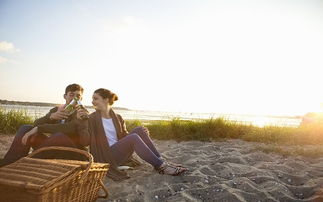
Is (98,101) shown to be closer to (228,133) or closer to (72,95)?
(72,95)

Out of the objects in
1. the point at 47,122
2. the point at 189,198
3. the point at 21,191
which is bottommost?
the point at 189,198

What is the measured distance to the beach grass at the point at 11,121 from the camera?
8.43m

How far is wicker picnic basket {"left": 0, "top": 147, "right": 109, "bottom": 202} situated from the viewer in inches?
97.7

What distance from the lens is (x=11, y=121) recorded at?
872 cm

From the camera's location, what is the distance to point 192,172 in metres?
4.65

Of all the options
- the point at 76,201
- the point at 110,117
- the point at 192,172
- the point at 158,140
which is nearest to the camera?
the point at 76,201

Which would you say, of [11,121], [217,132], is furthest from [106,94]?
[11,121]

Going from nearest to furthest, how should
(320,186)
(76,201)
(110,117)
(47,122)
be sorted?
(76,201), (320,186), (47,122), (110,117)

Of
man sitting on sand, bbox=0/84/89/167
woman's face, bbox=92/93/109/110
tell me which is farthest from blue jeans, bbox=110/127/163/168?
woman's face, bbox=92/93/109/110

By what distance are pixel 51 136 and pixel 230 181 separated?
2669mm

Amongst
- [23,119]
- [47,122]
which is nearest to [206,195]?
[47,122]

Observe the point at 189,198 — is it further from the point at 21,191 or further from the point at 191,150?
the point at 191,150

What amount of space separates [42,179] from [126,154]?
2.18 metres

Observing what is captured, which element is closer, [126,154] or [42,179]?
[42,179]
